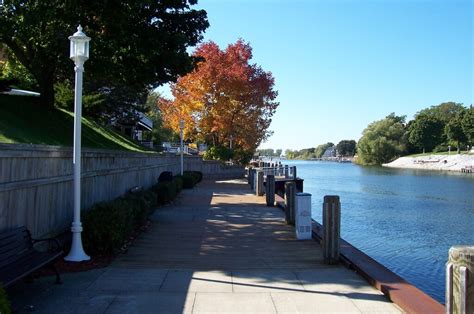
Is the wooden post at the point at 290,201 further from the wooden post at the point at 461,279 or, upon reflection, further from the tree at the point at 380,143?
the tree at the point at 380,143

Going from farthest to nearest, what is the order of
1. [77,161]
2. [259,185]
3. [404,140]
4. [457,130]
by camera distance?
[404,140]
[457,130]
[259,185]
[77,161]

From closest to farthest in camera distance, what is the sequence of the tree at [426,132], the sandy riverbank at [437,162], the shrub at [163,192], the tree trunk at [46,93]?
the tree trunk at [46,93]
the shrub at [163,192]
the sandy riverbank at [437,162]
the tree at [426,132]

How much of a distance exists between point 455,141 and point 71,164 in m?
133

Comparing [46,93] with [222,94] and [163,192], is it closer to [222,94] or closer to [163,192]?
[163,192]

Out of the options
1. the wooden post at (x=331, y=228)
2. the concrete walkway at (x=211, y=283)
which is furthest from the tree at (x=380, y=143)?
the wooden post at (x=331, y=228)

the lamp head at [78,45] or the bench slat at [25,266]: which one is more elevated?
the lamp head at [78,45]

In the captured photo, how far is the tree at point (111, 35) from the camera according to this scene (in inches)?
500

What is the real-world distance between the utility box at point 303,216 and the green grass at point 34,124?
5.76 metres

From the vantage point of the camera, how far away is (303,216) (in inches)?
435

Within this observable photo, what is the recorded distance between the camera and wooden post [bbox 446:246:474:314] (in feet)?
13.7

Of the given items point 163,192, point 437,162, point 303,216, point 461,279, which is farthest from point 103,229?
point 437,162

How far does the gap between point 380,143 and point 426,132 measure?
1799cm

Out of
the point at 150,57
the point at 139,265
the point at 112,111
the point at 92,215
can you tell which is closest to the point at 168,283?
the point at 139,265

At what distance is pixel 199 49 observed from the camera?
133 ft
